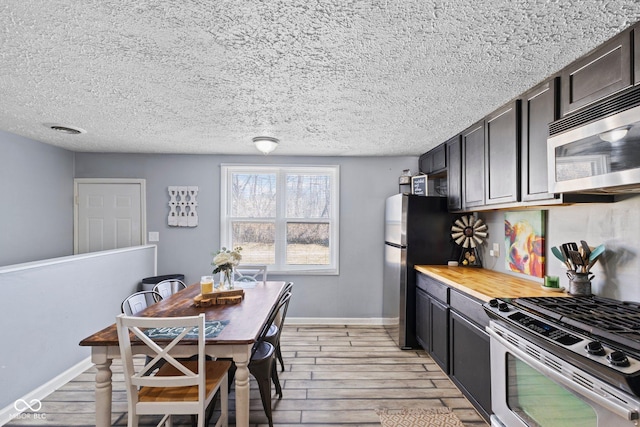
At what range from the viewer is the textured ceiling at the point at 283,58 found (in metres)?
1.30

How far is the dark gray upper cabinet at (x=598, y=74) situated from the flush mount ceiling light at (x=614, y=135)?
23cm

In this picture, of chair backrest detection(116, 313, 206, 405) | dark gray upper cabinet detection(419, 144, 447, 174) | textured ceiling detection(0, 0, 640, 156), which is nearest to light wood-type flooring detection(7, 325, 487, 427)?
chair backrest detection(116, 313, 206, 405)

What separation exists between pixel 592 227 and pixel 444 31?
64.4 inches

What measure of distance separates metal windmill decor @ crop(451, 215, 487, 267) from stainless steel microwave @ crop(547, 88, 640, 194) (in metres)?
1.55

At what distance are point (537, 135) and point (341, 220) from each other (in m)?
2.54

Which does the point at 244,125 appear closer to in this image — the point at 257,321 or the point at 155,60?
the point at 155,60

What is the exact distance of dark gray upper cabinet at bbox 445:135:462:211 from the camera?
3.09 meters

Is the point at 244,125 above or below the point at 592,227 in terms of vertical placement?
above

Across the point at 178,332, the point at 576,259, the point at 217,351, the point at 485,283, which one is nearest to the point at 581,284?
the point at 576,259

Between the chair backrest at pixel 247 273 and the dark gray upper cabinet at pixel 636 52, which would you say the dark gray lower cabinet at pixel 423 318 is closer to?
the chair backrest at pixel 247 273

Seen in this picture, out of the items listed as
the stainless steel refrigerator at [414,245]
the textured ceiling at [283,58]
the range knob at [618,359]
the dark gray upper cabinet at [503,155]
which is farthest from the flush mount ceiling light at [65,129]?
the range knob at [618,359]

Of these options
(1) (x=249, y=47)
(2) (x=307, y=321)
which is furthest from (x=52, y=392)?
(1) (x=249, y=47)

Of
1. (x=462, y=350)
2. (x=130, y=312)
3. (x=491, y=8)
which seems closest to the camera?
(x=491, y=8)

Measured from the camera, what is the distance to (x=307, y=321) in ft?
13.7
